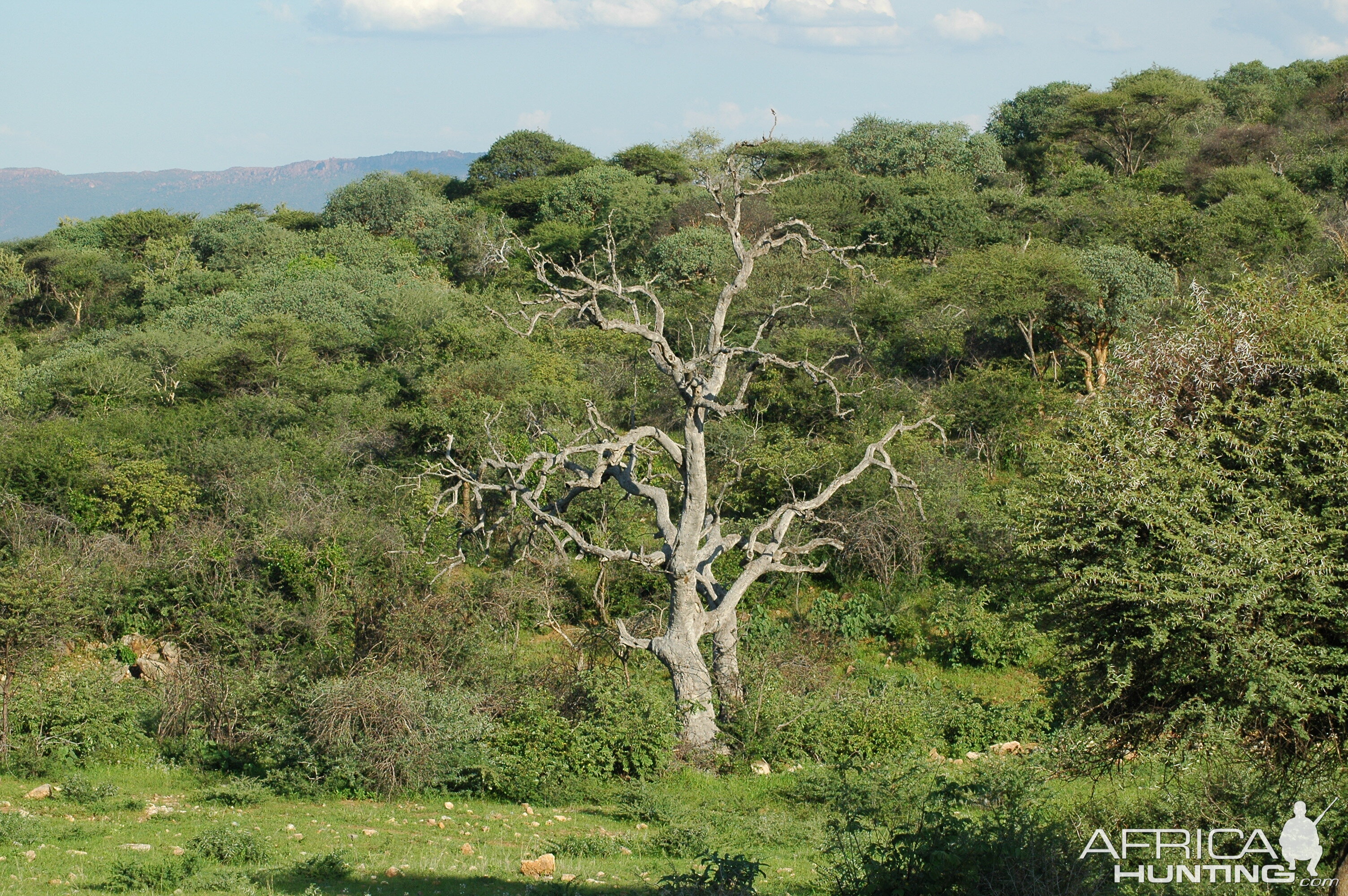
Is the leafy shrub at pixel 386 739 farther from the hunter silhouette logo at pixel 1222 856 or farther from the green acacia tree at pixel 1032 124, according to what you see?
the green acacia tree at pixel 1032 124

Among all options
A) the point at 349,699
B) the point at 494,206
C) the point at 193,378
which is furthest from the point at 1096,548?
the point at 494,206

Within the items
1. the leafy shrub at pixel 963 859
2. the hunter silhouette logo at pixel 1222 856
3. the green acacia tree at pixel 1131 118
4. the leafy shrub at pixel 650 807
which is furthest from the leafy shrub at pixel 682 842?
the green acacia tree at pixel 1131 118

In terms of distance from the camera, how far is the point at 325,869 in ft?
24.8

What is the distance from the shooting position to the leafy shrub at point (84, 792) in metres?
10.2

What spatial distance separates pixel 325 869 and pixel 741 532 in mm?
8424

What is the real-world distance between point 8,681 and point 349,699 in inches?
173

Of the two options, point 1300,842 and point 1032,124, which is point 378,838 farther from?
point 1032,124

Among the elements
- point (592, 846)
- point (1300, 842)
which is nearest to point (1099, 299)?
point (1300, 842)

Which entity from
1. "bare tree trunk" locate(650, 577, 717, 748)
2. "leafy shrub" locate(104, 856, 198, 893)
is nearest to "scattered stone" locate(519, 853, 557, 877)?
"leafy shrub" locate(104, 856, 198, 893)

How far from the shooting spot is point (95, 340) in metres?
32.6

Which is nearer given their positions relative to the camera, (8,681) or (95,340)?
(8,681)

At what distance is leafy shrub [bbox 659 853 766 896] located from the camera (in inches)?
232

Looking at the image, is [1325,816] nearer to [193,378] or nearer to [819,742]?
[819,742]

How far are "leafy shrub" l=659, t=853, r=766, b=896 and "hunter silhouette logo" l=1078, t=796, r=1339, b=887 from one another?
2.24 metres
